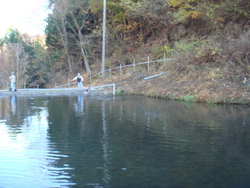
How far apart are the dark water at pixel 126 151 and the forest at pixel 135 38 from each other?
30.5 ft

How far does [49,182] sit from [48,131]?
167 inches

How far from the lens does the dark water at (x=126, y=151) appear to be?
5.42 m

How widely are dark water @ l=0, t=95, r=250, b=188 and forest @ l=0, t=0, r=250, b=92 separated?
9.29 metres

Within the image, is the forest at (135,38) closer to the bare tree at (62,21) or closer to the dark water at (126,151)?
the bare tree at (62,21)

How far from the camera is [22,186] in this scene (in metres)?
5.20

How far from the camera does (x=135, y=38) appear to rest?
3466 centimetres

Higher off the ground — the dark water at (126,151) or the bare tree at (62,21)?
the bare tree at (62,21)

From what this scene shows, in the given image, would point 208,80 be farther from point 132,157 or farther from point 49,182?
point 49,182

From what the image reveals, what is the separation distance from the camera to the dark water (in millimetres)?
5418

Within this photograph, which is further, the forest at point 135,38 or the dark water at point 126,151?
the forest at point 135,38

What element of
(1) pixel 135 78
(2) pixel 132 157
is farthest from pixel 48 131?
(1) pixel 135 78

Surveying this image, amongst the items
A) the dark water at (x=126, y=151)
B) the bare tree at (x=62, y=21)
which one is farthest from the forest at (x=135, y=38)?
the dark water at (x=126, y=151)

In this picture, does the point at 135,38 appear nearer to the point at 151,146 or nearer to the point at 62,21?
the point at 62,21

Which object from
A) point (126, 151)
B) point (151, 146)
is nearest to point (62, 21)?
point (151, 146)
